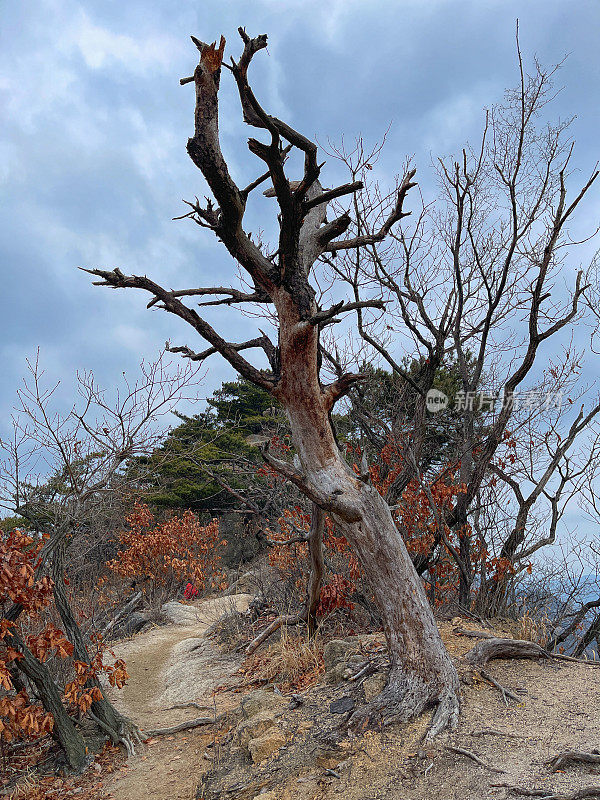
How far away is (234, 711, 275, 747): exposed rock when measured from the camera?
4.78 metres

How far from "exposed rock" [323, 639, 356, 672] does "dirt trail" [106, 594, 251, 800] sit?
1.47 meters

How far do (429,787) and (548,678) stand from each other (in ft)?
7.22

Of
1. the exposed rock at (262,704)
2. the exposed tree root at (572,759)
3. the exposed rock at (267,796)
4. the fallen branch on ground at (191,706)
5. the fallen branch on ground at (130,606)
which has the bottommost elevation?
the exposed rock at (267,796)

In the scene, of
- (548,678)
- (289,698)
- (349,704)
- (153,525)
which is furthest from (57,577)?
(153,525)

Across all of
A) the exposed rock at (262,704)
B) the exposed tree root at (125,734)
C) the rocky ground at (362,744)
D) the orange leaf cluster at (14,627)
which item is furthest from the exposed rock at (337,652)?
the orange leaf cluster at (14,627)

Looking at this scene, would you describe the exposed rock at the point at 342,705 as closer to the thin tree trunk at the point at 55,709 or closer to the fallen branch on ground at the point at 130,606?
the thin tree trunk at the point at 55,709

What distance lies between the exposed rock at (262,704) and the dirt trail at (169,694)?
23.3 inches

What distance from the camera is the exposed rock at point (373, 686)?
4.53 metres

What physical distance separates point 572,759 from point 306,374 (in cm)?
321

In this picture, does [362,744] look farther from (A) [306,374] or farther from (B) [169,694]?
(B) [169,694]

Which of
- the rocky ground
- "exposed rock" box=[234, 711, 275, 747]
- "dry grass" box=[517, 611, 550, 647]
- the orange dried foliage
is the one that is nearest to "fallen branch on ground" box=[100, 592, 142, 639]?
the orange dried foliage

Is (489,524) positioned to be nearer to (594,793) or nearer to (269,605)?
(269,605)

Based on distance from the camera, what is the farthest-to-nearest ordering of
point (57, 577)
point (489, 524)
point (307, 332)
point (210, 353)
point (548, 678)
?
point (489, 524) < point (57, 577) < point (210, 353) < point (548, 678) < point (307, 332)

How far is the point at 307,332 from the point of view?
4582 millimetres
